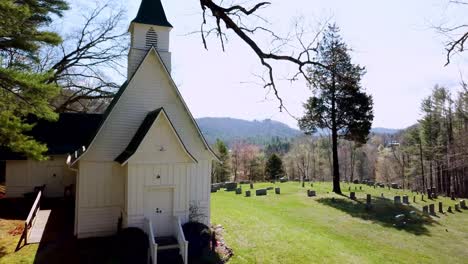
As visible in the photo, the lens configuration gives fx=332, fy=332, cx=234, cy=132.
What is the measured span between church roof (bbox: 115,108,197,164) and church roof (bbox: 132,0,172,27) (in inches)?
169

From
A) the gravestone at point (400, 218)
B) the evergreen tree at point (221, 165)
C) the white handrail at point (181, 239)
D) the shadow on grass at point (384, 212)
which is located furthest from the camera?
the evergreen tree at point (221, 165)

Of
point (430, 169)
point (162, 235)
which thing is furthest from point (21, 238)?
point (430, 169)

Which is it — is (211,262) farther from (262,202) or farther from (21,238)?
(262,202)

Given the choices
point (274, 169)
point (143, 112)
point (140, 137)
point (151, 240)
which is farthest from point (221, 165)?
point (151, 240)

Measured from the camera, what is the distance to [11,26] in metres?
8.47

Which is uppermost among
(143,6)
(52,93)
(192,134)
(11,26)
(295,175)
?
(143,6)

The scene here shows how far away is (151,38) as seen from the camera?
46.8 feet

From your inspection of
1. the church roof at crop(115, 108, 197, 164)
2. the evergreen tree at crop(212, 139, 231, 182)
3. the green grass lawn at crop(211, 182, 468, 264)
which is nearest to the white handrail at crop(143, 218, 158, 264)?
the church roof at crop(115, 108, 197, 164)

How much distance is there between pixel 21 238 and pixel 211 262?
624cm

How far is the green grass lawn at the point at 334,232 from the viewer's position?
1220 cm

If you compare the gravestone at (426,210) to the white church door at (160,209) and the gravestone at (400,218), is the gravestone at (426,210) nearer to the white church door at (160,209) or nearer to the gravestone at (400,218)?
the gravestone at (400,218)

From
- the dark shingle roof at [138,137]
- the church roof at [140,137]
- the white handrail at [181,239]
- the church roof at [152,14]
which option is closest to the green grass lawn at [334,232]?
the white handrail at [181,239]

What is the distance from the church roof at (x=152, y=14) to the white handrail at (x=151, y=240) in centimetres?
828

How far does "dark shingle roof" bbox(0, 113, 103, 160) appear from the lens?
57.4 feet
